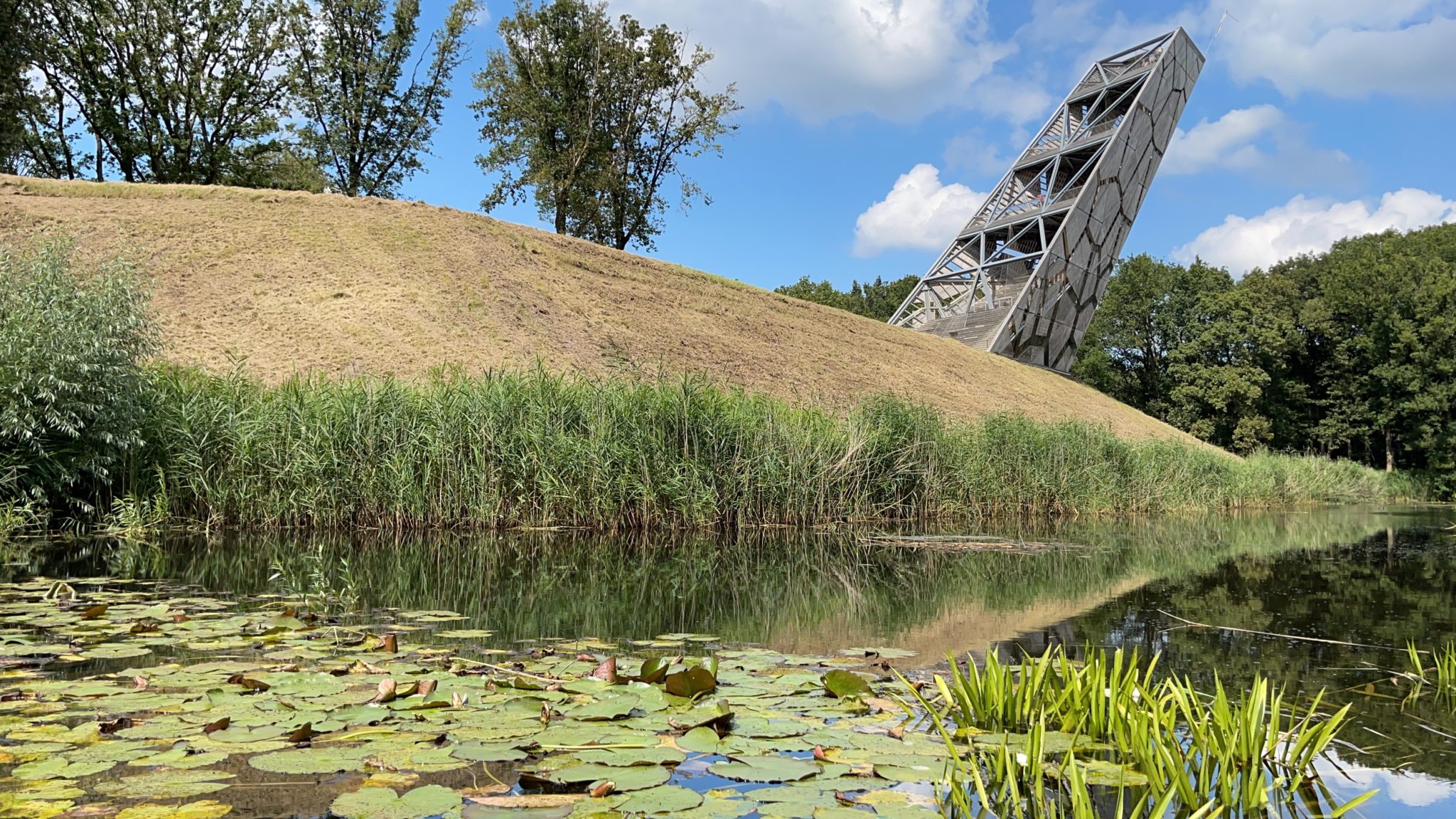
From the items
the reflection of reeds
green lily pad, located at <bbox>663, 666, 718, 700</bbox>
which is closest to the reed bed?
A: green lily pad, located at <bbox>663, 666, 718, 700</bbox>

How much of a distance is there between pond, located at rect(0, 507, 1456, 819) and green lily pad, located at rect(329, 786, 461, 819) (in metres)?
0.03

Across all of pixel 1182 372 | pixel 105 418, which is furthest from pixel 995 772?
pixel 1182 372

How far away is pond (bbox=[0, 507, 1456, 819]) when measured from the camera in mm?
2486

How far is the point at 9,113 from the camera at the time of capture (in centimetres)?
2881

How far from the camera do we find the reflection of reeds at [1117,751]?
2.29 meters

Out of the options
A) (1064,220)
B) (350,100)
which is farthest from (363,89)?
(1064,220)

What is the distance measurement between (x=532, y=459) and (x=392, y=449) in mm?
1620

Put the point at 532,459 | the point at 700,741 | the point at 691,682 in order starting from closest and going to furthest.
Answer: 1. the point at 700,741
2. the point at 691,682
3. the point at 532,459

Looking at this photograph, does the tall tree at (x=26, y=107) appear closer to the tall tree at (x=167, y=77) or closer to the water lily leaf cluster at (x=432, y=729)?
the tall tree at (x=167, y=77)

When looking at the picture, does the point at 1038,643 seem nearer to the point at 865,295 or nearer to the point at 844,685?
the point at 844,685

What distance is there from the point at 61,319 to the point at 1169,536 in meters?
13.3

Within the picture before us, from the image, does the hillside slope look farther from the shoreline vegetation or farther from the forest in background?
the forest in background

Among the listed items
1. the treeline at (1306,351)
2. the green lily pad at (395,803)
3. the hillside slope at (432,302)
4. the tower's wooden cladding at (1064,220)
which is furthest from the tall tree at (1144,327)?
the green lily pad at (395,803)

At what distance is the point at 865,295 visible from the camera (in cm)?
6988
